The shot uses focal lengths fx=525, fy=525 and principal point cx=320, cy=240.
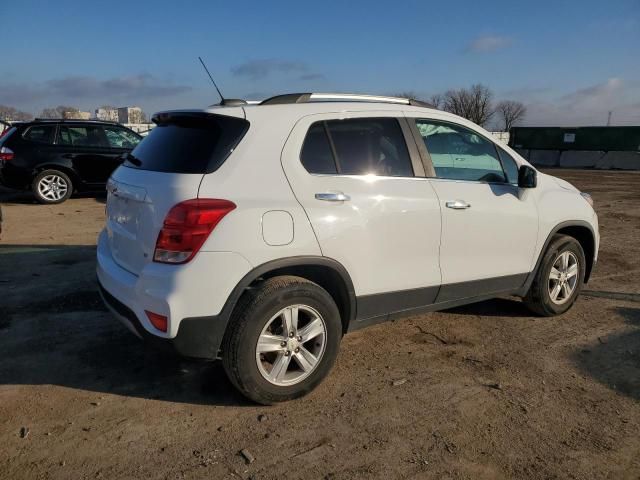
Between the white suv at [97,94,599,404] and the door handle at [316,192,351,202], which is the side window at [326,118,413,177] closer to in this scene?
the white suv at [97,94,599,404]

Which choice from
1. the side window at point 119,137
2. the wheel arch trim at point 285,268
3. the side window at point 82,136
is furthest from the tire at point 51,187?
the wheel arch trim at point 285,268

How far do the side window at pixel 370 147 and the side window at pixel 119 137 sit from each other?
9381 millimetres

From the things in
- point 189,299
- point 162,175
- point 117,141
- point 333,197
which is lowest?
point 189,299

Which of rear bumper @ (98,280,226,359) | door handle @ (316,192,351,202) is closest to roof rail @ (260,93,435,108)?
door handle @ (316,192,351,202)

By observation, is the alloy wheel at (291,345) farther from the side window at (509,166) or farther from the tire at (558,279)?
the tire at (558,279)

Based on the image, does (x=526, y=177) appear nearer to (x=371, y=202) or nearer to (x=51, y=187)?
Result: (x=371, y=202)

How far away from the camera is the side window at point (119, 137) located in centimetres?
1155

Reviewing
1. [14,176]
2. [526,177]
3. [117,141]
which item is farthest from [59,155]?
[526,177]

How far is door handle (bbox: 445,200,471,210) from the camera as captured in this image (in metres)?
3.75

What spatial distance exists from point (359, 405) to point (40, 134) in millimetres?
10284

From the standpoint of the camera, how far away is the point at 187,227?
2.81 m

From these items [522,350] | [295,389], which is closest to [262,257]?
[295,389]

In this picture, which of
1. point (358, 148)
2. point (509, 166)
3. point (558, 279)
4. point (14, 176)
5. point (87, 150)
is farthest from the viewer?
point (87, 150)

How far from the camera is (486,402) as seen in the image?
329cm
